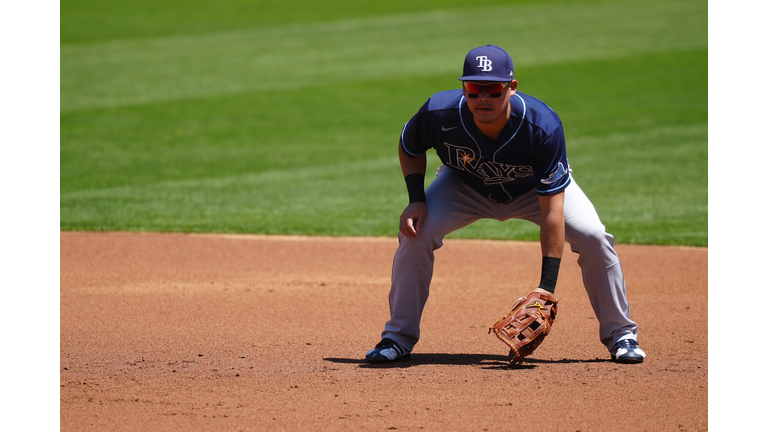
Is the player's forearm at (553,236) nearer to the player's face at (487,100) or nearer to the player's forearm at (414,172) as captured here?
the player's face at (487,100)

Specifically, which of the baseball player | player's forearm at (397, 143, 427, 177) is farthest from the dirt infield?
player's forearm at (397, 143, 427, 177)

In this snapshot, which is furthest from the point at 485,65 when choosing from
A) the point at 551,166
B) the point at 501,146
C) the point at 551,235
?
the point at 551,235

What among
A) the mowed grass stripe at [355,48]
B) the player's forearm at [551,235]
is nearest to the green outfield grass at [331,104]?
the mowed grass stripe at [355,48]

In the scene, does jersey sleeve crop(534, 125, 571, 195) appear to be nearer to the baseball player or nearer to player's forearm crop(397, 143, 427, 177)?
the baseball player

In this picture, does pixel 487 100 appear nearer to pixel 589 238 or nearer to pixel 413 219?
pixel 413 219

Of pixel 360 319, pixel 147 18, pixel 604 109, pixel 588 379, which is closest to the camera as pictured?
pixel 588 379

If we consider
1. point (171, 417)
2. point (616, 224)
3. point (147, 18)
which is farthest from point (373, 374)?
point (147, 18)

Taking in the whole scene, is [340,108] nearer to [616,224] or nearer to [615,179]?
[615,179]

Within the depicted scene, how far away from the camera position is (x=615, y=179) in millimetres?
11180

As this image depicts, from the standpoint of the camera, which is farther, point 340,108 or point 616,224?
point 340,108

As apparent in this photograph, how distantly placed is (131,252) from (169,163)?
5.01 meters

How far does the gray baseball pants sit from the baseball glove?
374 millimetres

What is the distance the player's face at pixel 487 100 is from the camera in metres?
4.05

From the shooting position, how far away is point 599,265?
437 cm
